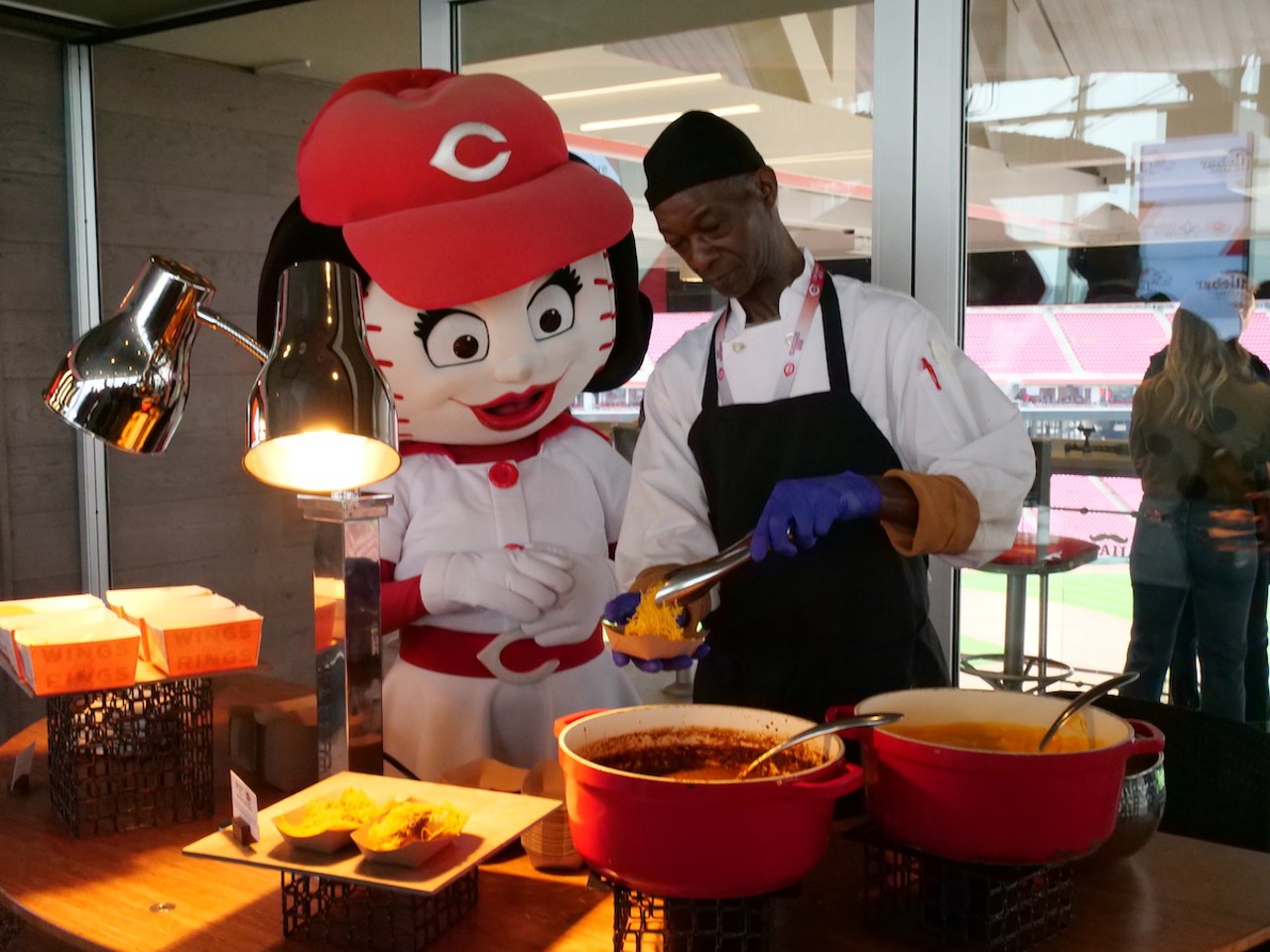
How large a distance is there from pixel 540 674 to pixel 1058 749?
35.8 inches

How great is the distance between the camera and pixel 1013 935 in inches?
39.6

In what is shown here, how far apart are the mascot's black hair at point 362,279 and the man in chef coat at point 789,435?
0.30 m

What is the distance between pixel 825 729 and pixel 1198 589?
151cm

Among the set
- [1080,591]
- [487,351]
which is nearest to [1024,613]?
[1080,591]

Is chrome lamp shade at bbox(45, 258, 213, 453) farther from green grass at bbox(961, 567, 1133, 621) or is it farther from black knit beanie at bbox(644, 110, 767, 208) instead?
green grass at bbox(961, 567, 1133, 621)

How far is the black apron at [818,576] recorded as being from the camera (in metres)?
1.61

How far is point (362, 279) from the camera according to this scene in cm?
182

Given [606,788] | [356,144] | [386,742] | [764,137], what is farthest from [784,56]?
[606,788]

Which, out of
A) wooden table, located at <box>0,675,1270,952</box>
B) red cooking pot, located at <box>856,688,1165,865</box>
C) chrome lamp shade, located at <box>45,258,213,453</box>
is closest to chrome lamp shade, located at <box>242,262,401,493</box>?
chrome lamp shade, located at <box>45,258,213,453</box>

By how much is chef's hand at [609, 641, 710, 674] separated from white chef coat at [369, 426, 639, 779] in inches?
10.4

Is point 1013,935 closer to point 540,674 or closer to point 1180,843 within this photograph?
point 1180,843

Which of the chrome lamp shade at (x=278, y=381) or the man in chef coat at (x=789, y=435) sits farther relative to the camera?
the man in chef coat at (x=789, y=435)

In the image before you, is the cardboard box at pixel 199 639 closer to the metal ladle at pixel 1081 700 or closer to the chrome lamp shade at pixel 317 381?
the chrome lamp shade at pixel 317 381

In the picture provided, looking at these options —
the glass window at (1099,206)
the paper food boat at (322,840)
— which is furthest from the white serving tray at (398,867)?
the glass window at (1099,206)
